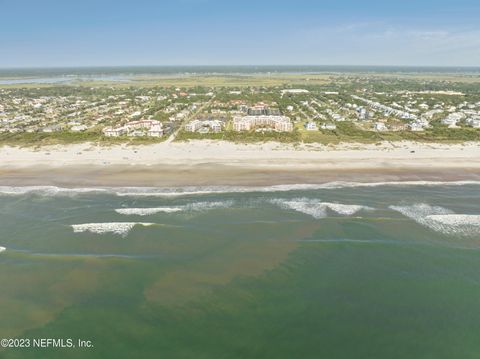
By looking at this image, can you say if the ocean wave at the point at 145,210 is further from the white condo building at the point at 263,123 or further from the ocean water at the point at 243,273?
the white condo building at the point at 263,123

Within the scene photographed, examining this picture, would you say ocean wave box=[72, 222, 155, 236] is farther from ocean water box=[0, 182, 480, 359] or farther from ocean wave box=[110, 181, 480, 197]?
ocean wave box=[110, 181, 480, 197]

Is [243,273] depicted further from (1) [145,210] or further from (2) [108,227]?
(2) [108,227]

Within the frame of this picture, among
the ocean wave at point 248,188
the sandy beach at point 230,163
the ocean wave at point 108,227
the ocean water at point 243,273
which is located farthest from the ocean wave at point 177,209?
the sandy beach at point 230,163

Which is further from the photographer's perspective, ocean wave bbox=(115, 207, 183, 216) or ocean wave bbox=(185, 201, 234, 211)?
ocean wave bbox=(185, 201, 234, 211)

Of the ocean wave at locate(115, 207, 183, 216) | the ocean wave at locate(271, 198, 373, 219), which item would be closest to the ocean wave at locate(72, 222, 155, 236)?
the ocean wave at locate(115, 207, 183, 216)

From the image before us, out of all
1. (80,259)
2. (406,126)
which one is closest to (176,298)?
(80,259)

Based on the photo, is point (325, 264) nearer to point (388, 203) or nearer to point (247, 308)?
point (247, 308)
